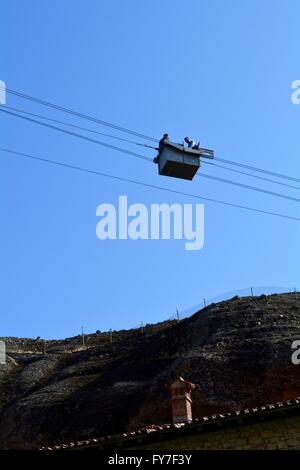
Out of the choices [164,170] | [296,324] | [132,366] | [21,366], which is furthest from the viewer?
[21,366]

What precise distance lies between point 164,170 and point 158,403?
2245 cm

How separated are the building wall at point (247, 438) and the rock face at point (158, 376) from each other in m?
15.0

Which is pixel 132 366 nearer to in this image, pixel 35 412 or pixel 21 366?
pixel 35 412

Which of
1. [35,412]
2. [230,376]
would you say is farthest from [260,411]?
[35,412]

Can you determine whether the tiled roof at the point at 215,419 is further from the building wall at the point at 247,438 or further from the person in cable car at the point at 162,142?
the person in cable car at the point at 162,142

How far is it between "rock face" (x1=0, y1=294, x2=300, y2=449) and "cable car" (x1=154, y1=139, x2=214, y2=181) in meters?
19.4

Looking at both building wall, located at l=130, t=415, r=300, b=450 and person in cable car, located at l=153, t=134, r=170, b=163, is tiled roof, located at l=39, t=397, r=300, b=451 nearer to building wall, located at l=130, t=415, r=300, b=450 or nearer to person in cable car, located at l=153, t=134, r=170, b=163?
building wall, located at l=130, t=415, r=300, b=450

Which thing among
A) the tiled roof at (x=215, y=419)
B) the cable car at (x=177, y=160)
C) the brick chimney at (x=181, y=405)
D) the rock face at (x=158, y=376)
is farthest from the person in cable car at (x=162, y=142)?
the rock face at (x=158, y=376)

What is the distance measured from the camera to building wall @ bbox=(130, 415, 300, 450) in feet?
48.7

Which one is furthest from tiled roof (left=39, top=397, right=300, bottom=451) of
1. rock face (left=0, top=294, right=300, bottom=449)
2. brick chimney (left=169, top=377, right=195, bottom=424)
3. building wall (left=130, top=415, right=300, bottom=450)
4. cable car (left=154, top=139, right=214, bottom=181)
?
rock face (left=0, top=294, right=300, bottom=449)

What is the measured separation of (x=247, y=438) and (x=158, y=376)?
71.5 feet

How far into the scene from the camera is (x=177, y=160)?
43.0ft

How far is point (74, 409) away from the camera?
1497 inches

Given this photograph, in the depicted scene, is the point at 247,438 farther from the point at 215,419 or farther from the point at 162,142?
the point at 162,142
